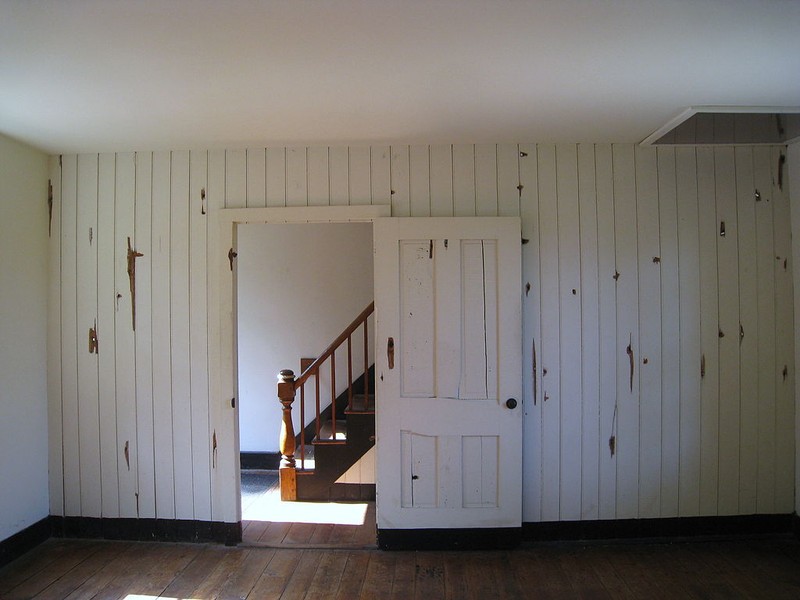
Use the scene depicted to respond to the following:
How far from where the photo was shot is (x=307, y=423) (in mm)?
4695

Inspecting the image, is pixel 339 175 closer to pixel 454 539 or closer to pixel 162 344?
pixel 162 344

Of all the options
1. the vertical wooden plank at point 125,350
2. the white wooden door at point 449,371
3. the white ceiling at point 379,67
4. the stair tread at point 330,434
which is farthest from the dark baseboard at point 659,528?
the vertical wooden plank at point 125,350

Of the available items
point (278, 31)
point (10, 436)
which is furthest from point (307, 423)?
point (278, 31)

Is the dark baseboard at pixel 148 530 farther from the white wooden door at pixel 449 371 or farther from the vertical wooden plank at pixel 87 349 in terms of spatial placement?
the white wooden door at pixel 449 371

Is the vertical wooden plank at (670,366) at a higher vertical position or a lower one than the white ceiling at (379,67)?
lower

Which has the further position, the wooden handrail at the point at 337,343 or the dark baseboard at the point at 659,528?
the wooden handrail at the point at 337,343

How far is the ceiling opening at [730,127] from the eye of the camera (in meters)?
2.48

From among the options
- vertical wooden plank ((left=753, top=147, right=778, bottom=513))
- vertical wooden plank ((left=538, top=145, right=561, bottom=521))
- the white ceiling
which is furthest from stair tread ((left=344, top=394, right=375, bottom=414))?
vertical wooden plank ((left=753, top=147, right=778, bottom=513))

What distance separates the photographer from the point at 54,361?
3107 mm

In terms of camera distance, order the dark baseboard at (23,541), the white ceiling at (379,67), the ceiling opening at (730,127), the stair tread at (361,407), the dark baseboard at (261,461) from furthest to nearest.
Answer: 1. the dark baseboard at (261,461)
2. the stair tread at (361,407)
3. the dark baseboard at (23,541)
4. the ceiling opening at (730,127)
5. the white ceiling at (379,67)

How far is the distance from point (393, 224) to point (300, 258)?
81.8 inches

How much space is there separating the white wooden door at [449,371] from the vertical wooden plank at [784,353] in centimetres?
163

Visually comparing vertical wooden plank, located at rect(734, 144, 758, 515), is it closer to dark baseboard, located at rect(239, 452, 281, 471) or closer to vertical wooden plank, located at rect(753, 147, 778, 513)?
vertical wooden plank, located at rect(753, 147, 778, 513)

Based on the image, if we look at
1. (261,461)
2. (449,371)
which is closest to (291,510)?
(261,461)
